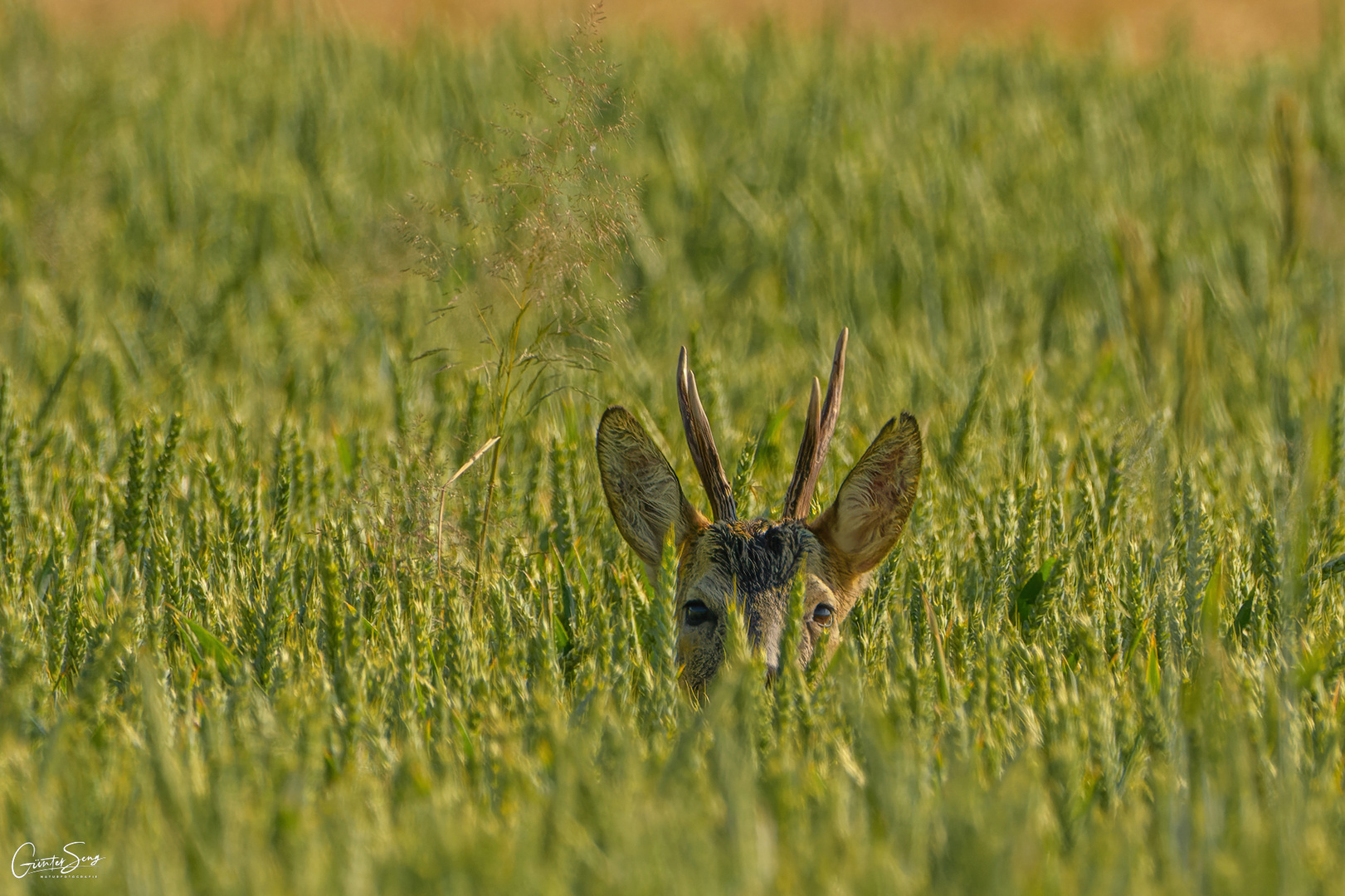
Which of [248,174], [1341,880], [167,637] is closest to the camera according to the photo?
[1341,880]

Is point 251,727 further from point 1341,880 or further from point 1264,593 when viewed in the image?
point 1264,593

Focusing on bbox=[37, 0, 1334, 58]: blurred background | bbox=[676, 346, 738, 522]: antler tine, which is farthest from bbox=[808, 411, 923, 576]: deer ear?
bbox=[37, 0, 1334, 58]: blurred background

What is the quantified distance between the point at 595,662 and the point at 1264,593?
1.76 m

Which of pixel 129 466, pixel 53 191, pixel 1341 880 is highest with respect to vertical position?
pixel 53 191

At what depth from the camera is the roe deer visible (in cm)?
323

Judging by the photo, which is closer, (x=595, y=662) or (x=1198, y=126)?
(x=595, y=662)

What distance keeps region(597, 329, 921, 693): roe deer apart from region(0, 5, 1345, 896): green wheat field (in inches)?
5.3

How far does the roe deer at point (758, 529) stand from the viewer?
3.23 m

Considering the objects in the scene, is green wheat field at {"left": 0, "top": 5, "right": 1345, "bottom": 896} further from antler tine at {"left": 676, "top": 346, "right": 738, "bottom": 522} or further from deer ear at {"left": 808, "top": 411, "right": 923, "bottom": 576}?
antler tine at {"left": 676, "top": 346, "right": 738, "bottom": 522}

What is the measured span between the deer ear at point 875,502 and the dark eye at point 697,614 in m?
0.37

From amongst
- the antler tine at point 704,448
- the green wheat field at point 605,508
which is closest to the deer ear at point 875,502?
the green wheat field at point 605,508

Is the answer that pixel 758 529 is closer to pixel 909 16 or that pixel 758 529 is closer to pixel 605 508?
pixel 605 508

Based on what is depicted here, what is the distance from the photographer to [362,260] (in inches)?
293

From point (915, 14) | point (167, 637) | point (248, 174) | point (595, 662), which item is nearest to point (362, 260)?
point (248, 174)
